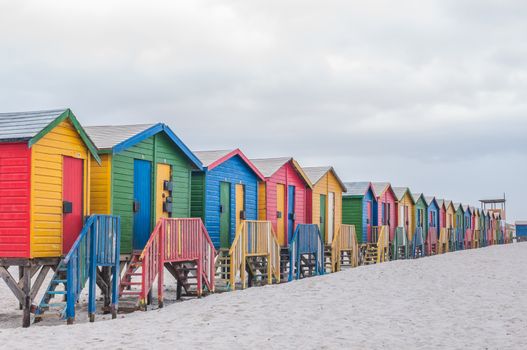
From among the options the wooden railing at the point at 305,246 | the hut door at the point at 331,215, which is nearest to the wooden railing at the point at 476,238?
the hut door at the point at 331,215

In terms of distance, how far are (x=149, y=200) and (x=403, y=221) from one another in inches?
1135

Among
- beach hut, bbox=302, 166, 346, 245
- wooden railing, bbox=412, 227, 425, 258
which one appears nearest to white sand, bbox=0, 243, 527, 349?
beach hut, bbox=302, 166, 346, 245

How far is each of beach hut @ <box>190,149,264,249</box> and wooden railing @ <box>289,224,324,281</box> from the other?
6.30ft

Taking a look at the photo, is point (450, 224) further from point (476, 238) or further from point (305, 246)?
point (305, 246)

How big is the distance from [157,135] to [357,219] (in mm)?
19752

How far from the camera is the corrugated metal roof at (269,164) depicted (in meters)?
27.1

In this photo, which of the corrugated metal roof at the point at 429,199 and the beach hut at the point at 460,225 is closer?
the corrugated metal roof at the point at 429,199

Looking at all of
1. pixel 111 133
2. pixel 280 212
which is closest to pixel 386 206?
pixel 280 212

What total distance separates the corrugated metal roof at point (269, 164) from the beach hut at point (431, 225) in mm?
24185

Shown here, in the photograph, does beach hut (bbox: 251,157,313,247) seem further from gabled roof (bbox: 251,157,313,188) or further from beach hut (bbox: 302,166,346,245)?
beach hut (bbox: 302,166,346,245)

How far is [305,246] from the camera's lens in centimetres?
2803

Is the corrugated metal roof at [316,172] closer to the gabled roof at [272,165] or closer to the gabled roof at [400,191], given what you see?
the gabled roof at [272,165]

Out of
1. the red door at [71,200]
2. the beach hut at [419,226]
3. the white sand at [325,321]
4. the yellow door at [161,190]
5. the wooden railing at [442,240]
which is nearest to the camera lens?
the white sand at [325,321]

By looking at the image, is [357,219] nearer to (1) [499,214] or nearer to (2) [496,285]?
(2) [496,285]
